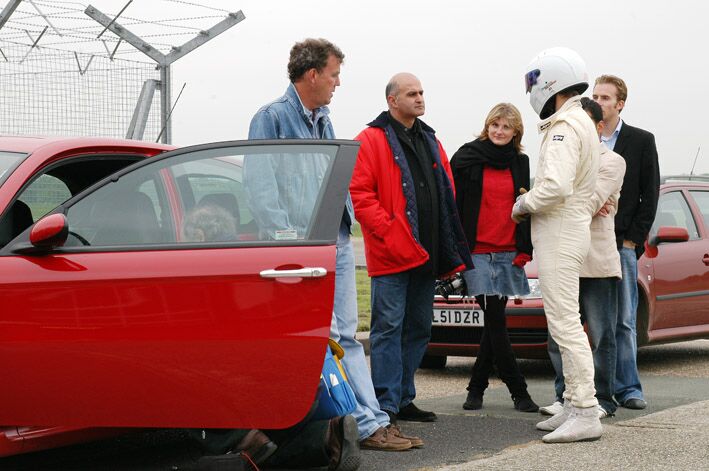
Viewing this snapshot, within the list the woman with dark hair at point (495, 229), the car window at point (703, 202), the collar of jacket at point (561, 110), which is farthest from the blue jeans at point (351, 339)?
the car window at point (703, 202)

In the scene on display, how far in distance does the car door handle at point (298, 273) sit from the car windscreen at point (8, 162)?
4.15 ft

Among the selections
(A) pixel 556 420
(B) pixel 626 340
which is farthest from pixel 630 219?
(A) pixel 556 420

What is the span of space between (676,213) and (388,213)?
4037 mm

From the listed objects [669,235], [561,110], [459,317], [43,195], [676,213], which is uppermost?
[561,110]

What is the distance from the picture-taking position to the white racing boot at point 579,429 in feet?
18.2

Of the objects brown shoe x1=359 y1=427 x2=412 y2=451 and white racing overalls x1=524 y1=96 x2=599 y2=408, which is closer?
brown shoe x1=359 y1=427 x2=412 y2=451

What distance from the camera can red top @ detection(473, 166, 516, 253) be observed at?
6629mm

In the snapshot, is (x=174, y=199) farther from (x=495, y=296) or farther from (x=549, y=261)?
(x=495, y=296)

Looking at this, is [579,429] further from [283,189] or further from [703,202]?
[703,202]

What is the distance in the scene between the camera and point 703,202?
9656 mm

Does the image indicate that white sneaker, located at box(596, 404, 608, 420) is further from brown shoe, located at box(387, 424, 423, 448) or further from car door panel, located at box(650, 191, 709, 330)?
car door panel, located at box(650, 191, 709, 330)

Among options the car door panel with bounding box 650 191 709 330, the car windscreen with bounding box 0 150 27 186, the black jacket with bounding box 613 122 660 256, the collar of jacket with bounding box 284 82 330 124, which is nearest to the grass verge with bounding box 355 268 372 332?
the car door panel with bounding box 650 191 709 330

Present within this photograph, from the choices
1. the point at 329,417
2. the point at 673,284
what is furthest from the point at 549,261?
the point at 673,284

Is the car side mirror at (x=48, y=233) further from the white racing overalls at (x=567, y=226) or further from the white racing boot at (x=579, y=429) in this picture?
the white racing boot at (x=579, y=429)
